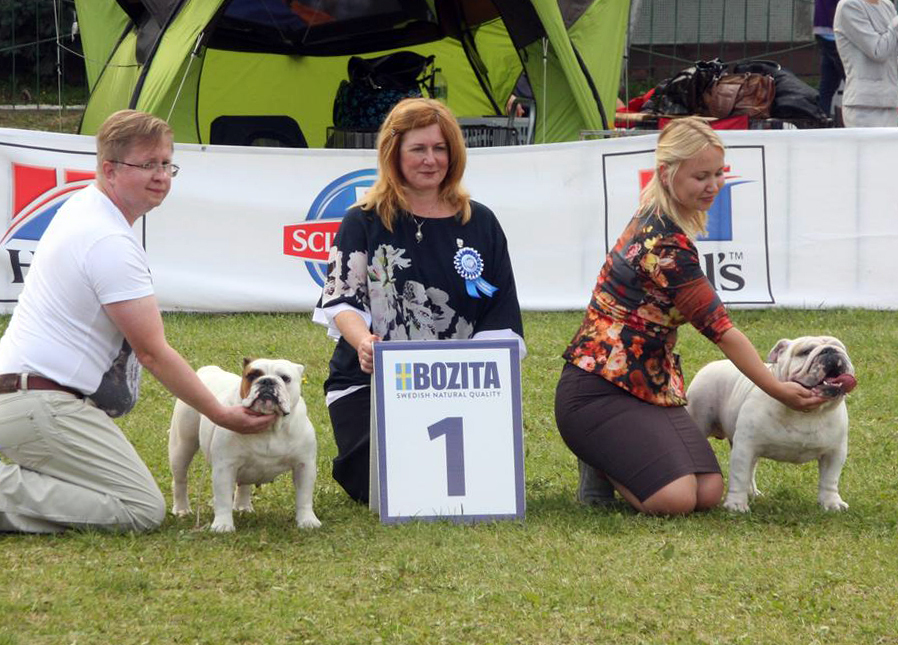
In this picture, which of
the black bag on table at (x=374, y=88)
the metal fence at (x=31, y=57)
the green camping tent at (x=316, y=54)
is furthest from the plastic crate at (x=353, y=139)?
the metal fence at (x=31, y=57)

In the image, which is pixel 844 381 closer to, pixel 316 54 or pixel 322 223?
pixel 322 223

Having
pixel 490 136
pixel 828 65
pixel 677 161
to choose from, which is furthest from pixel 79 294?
pixel 828 65

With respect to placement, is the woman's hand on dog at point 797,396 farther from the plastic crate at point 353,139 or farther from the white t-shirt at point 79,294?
the plastic crate at point 353,139

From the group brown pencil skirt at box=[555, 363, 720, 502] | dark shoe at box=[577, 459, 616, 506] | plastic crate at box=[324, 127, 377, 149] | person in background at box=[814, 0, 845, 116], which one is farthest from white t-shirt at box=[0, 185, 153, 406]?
person in background at box=[814, 0, 845, 116]

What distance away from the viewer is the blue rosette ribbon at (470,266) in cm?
488

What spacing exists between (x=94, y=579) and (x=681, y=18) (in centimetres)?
1556

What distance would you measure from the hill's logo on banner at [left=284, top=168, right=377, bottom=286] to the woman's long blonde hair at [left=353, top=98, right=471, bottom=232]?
342 centimetres

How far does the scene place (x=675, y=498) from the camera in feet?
15.2

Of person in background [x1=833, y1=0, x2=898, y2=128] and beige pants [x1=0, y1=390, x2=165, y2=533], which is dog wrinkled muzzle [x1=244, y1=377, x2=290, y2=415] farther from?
person in background [x1=833, y1=0, x2=898, y2=128]

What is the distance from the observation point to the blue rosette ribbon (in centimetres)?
488

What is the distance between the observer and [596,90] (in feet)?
32.8

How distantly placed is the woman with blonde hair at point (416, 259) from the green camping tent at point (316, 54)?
5.07m

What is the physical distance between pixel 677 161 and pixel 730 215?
13.0 ft

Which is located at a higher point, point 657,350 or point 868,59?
point 868,59
